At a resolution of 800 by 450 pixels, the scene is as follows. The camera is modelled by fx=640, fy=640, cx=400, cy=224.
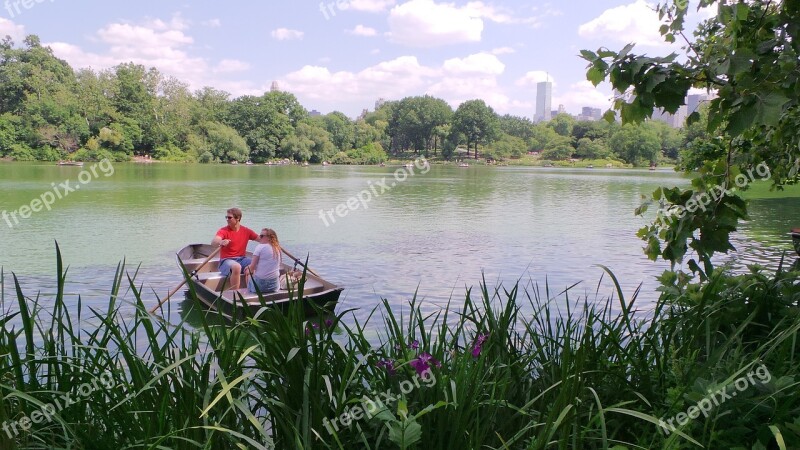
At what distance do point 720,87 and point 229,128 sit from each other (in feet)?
234

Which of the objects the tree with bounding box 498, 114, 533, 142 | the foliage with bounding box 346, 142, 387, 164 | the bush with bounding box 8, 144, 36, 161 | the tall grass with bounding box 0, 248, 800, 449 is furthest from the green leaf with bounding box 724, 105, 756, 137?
the tree with bounding box 498, 114, 533, 142

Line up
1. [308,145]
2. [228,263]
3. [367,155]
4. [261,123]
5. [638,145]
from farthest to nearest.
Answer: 1. [367,155]
2. [261,123]
3. [638,145]
4. [308,145]
5. [228,263]

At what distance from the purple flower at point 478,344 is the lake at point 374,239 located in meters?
1.65

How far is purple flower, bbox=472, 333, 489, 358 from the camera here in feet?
6.62

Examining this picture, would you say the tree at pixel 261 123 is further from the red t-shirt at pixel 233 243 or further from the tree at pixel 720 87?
the tree at pixel 720 87

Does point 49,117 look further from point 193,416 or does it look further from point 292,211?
point 193,416

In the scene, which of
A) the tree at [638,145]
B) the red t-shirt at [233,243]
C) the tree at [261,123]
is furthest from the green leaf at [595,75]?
the tree at [638,145]

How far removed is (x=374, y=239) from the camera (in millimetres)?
12523

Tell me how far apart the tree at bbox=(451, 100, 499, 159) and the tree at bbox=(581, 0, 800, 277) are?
91854 millimetres

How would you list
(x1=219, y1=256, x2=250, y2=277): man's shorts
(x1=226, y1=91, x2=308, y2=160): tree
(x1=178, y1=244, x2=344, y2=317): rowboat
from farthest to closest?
(x1=226, y1=91, x2=308, y2=160): tree → (x1=219, y1=256, x2=250, y2=277): man's shorts → (x1=178, y1=244, x2=344, y2=317): rowboat

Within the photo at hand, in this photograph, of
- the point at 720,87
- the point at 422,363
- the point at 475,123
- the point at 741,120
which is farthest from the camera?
the point at 475,123

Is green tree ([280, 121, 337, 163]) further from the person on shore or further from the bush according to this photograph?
the person on shore

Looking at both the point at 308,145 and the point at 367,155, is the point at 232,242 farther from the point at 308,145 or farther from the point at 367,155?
the point at 367,155

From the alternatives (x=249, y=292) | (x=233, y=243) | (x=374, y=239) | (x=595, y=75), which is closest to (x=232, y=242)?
(x=233, y=243)
